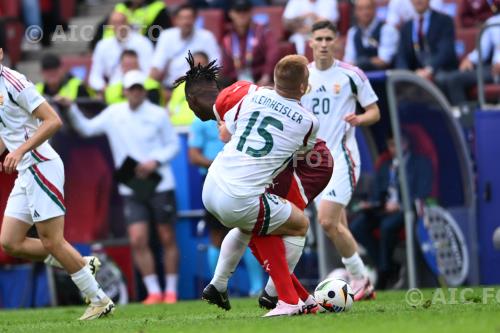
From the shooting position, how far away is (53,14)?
67.4 ft

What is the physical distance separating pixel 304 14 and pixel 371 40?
3.79ft

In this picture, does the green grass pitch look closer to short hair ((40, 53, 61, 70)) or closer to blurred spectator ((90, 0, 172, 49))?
short hair ((40, 53, 61, 70))

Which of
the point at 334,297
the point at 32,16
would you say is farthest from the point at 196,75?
the point at 32,16

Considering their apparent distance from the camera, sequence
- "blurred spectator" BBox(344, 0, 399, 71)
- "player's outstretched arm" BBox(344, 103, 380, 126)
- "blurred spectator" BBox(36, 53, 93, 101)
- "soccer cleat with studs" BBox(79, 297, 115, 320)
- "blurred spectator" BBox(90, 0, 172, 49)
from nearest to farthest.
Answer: "soccer cleat with studs" BBox(79, 297, 115, 320), "player's outstretched arm" BBox(344, 103, 380, 126), "blurred spectator" BBox(344, 0, 399, 71), "blurred spectator" BBox(36, 53, 93, 101), "blurred spectator" BBox(90, 0, 172, 49)

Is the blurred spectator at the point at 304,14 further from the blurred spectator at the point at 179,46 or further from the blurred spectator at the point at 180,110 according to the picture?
the blurred spectator at the point at 180,110

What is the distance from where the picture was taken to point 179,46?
17422 mm

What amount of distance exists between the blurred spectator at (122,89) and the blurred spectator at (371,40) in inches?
96.4

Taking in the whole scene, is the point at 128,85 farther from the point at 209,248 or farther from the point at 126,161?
the point at 209,248

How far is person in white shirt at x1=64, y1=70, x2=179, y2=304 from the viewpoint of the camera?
51.9 ft

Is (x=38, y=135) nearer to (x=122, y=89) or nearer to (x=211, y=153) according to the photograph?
(x=211, y=153)

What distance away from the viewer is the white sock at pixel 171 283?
52.0 feet

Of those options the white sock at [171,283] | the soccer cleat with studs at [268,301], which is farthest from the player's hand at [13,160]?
the white sock at [171,283]

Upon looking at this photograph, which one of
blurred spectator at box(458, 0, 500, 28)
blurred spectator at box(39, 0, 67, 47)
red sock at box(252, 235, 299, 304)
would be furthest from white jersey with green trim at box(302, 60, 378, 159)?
blurred spectator at box(39, 0, 67, 47)

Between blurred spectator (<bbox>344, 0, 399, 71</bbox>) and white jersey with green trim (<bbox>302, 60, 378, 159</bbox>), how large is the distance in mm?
3946
